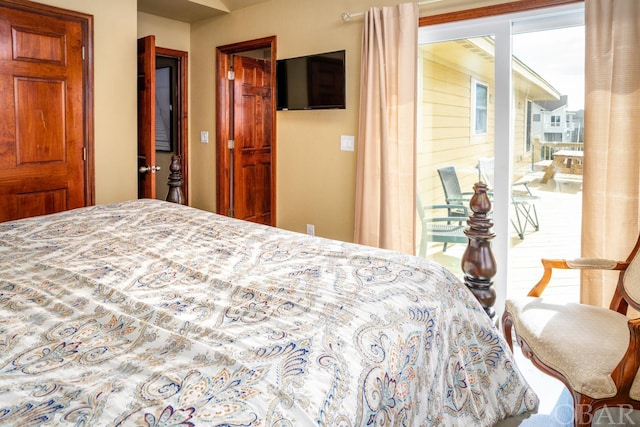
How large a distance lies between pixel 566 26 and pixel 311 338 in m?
2.70

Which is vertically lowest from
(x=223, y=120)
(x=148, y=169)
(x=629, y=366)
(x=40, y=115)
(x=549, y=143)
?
(x=629, y=366)

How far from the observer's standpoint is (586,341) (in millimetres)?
1827

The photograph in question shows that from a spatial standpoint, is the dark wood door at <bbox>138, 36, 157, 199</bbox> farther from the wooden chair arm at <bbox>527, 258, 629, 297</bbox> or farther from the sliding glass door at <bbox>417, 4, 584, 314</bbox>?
the wooden chair arm at <bbox>527, 258, 629, 297</bbox>

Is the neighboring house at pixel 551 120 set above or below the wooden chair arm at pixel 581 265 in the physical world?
above

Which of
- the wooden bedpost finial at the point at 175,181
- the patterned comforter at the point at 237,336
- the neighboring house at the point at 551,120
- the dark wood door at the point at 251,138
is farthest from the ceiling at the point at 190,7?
the patterned comforter at the point at 237,336

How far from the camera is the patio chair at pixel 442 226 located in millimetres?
3453

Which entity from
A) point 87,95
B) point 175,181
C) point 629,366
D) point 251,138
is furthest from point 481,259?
point 251,138

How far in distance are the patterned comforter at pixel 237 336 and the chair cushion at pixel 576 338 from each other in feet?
0.70

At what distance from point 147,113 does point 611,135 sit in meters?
3.47

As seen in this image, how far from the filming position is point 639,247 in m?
2.14

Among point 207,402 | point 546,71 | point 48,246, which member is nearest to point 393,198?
point 546,71

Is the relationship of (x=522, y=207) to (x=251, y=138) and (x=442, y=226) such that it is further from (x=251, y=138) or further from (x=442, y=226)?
(x=251, y=138)

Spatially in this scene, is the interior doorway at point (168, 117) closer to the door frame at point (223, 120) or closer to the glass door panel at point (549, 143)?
the door frame at point (223, 120)

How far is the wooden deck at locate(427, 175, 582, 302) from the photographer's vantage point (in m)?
2.94
